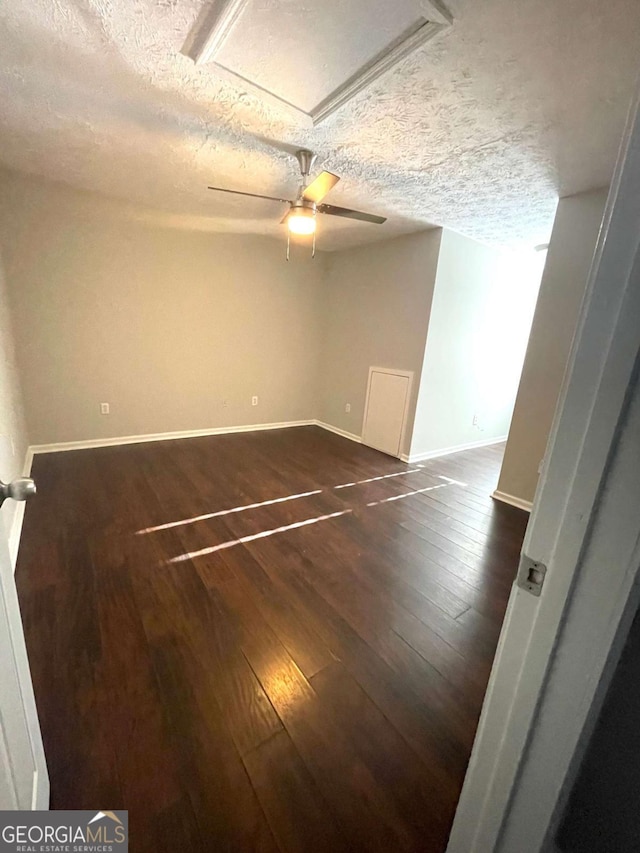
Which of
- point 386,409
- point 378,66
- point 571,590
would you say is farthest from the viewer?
point 386,409

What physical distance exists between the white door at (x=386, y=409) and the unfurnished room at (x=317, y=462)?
0.23 ft

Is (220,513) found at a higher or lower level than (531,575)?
lower

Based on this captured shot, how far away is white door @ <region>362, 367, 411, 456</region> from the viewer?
398 centimetres

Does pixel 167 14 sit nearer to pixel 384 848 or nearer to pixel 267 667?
pixel 267 667

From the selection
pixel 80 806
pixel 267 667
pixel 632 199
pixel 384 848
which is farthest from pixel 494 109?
pixel 80 806

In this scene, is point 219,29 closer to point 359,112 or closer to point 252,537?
point 359,112

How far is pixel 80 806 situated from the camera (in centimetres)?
95

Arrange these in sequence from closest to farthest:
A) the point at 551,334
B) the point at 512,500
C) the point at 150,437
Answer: the point at 551,334 < the point at 512,500 < the point at 150,437

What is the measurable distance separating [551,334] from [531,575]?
281 cm

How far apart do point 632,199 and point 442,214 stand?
314 centimetres

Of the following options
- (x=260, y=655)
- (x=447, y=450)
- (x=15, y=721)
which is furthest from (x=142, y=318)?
(x=447, y=450)

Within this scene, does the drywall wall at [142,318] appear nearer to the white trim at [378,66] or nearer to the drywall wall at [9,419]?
the drywall wall at [9,419]

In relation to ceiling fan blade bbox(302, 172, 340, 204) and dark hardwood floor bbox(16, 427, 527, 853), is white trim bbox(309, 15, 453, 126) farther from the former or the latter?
dark hardwood floor bbox(16, 427, 527, 853)

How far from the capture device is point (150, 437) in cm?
403
